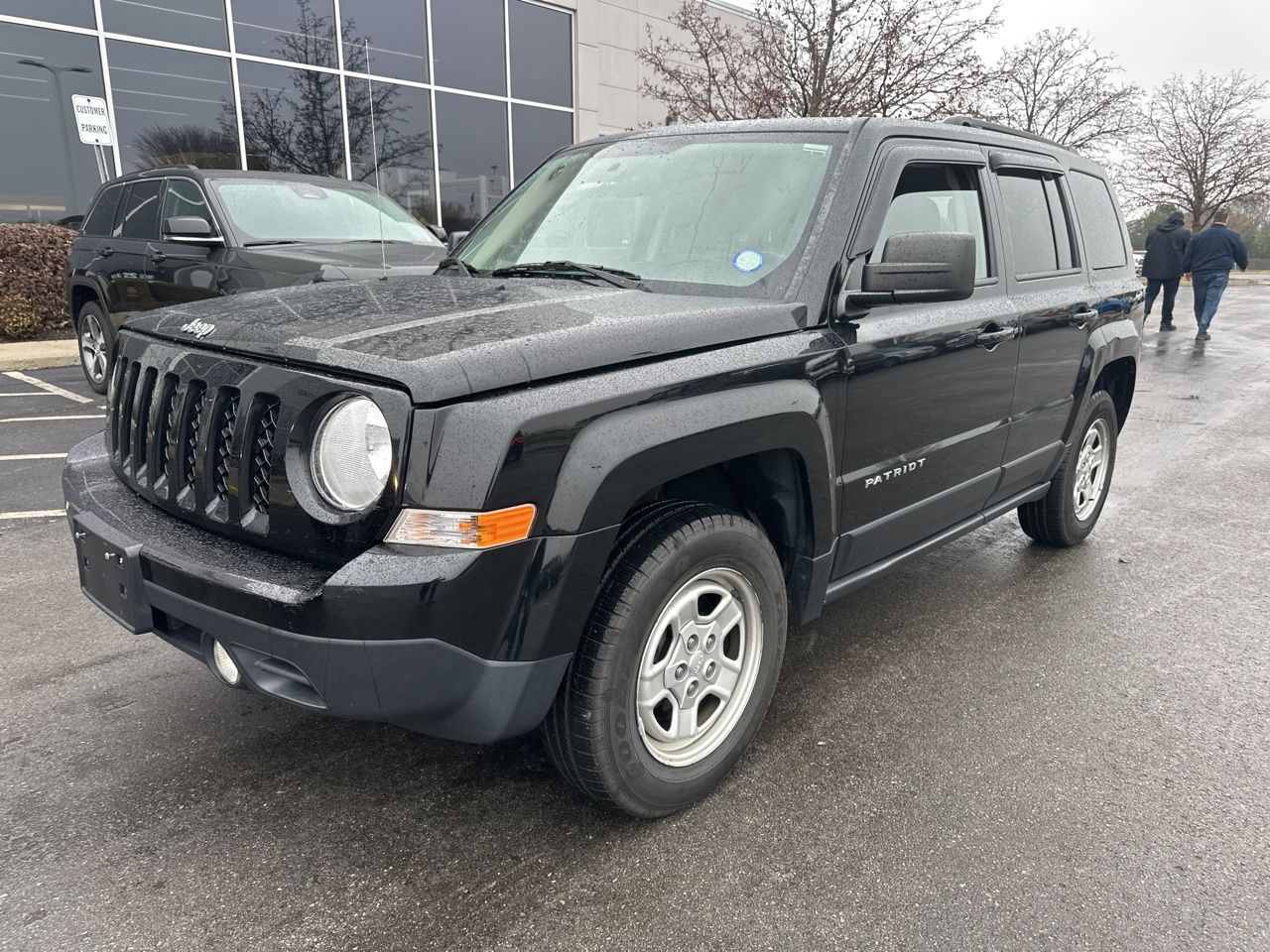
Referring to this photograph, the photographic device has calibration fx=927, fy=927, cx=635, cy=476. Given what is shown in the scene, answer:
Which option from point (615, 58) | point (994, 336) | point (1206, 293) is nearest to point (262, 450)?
point (994, 336)

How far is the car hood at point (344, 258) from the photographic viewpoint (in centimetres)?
605

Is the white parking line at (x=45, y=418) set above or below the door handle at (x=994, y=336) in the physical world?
below

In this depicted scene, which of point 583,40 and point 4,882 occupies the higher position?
point 583,40

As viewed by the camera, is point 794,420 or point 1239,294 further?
point 1239,294

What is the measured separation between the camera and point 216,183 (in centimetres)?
712

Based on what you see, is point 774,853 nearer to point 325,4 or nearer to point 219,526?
point 219,526

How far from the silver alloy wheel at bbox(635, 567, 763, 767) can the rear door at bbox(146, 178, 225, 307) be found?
219 inches

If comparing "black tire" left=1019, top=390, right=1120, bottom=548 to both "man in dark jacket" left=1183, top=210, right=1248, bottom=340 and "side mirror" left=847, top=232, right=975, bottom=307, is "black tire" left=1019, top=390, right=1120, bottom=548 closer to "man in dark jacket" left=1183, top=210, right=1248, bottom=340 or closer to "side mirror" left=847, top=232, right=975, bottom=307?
"side mirror" left=847, top=232, right=975, bottom=307

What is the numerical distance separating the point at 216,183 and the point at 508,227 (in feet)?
15.0

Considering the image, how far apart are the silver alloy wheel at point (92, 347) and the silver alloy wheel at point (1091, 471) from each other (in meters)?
7.97

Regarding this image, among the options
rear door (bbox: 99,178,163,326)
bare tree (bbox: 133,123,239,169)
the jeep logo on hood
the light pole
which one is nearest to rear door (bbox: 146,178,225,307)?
rear door (bbox: 99,178,163,326)

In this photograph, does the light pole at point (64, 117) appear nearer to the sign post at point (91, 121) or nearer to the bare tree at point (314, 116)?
the bare tree at point (314, 116)

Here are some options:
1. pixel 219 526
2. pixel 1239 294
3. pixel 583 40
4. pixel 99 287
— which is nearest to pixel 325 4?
pixel 583 40

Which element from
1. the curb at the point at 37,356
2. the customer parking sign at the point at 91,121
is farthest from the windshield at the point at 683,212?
the curb at the point at 37,356
